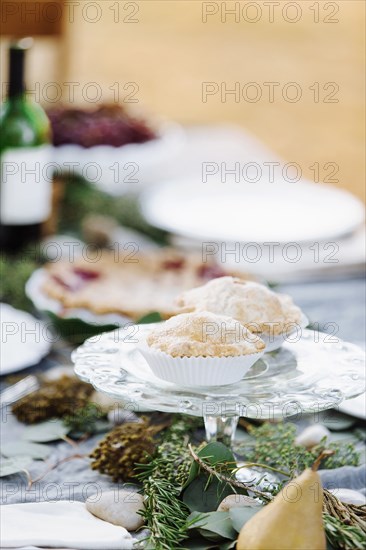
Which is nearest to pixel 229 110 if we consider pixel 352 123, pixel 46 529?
pixel 352 123

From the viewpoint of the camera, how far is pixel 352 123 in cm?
596

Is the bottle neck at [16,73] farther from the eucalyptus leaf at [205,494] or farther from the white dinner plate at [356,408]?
the eucalyptus leaf at [205,494]

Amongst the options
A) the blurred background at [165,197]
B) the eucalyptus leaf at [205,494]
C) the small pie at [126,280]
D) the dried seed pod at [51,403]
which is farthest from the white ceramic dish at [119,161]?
the eucalyptus leaf at [205,494]

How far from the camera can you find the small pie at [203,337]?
3.12 feet

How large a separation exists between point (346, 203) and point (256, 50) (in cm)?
517

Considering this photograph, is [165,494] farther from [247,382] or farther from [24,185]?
[24,185]

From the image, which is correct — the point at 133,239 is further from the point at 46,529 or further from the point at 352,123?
Result: the point at 352,123

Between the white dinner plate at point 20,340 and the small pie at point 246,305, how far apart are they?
33 centimetres

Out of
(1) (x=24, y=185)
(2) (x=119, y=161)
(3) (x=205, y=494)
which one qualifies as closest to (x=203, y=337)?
(3) (x=205, y=494)

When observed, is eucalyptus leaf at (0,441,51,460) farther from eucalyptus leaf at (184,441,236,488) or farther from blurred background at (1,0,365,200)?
blurred background at (1,0,365,200)

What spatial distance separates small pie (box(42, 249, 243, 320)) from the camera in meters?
1.50

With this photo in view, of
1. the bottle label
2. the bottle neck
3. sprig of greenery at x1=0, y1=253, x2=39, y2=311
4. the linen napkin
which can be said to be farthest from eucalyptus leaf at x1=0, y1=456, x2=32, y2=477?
the bottle neck

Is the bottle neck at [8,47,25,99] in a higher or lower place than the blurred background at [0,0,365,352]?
higher

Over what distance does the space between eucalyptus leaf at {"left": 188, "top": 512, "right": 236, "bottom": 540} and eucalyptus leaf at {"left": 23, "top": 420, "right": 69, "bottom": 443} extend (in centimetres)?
34
